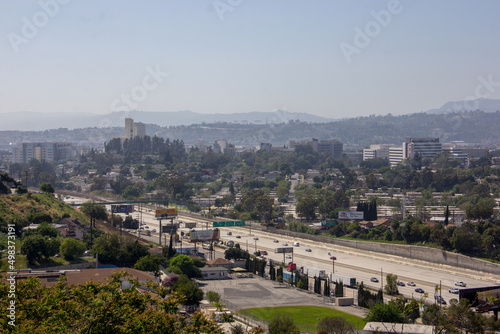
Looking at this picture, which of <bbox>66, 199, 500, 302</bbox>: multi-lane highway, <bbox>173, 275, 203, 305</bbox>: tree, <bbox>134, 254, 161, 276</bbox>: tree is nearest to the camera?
<bbox>173, 275, 203, 305</bbox>: tree

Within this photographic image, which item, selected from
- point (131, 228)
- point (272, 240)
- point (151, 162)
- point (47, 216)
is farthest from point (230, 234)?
point (151, 162)

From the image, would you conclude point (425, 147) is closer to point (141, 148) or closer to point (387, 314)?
point (141, 148)

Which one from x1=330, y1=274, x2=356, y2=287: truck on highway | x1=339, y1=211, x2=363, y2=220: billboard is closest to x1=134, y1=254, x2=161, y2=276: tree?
x1=330, y1=274, x2=356, y2=287: truck on highway

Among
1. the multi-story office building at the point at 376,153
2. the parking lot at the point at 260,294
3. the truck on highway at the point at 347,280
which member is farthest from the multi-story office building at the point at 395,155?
the parking lot at the point at 260,294

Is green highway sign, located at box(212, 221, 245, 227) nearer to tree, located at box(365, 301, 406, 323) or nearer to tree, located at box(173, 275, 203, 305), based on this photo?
tree, located at box(173, 275, 203, 305)

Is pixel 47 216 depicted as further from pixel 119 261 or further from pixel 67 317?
pixel 67 317

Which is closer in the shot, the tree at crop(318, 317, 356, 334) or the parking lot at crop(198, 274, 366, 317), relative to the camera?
the tree at crop(318, 317, 356, 334)

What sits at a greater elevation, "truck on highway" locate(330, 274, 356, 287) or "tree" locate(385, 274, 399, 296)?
"tree" locate(385, 274, 399, 296)

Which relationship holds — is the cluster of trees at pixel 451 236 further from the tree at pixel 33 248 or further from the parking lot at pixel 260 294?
the tree at pixel 33 248
